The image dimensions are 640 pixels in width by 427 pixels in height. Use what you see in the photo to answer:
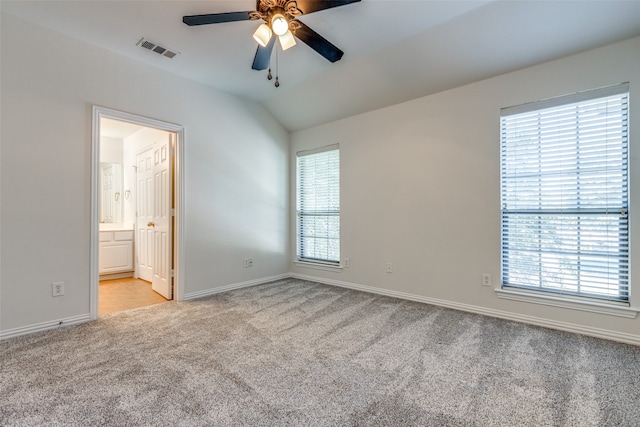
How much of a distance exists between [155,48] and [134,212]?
325 centimetres

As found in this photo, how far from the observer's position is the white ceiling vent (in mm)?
2914

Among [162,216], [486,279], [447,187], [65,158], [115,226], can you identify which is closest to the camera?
[65,158]

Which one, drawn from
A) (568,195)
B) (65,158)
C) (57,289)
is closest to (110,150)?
(65,158)

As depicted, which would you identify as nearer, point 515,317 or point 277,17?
point 277,17

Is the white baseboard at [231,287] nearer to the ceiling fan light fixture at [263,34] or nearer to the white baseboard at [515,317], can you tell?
the white baseboard at [515,317]

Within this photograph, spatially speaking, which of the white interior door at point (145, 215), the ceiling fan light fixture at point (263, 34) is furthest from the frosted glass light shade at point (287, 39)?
the white interior door at point (145, 215)

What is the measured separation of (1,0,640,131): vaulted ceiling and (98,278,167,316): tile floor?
2.83m

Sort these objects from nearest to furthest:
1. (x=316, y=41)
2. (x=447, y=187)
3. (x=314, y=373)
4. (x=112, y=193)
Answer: (x=314, y=373) < (x=316, y=41) < (x=447, y=187) < (x=112, y=193)

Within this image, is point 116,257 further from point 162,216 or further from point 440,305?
point 440,305

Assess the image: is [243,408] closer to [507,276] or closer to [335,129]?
[507,276]

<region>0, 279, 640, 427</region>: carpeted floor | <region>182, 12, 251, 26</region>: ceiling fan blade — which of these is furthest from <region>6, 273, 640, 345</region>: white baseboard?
<region>182, 12, 251, 26</region>: ceiling fan blade

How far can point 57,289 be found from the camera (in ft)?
9.10

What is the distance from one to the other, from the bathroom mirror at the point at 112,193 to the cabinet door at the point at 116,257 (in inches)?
30.3

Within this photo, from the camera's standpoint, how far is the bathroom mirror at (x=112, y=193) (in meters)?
5.63
